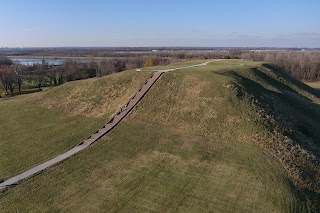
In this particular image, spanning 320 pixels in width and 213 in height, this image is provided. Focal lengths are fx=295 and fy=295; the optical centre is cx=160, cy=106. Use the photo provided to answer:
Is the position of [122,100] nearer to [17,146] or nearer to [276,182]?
[17,146]

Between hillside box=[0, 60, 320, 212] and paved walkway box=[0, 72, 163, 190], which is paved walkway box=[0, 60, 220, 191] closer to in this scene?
paved walkway box=[0, 72, 163, 190]

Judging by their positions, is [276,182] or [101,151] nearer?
[276,182]

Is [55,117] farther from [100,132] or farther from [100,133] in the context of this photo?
[100,133]

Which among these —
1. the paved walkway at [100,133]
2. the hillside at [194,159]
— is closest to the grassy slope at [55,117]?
the paved walkway at [100,133]

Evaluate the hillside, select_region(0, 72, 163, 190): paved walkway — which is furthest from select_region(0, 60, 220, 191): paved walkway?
the hillside

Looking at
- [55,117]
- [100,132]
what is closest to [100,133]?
[100,132]

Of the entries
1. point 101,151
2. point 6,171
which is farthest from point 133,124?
point 6,171

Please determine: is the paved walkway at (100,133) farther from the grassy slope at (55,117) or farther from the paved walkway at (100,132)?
the grassy slope at (55,117)
